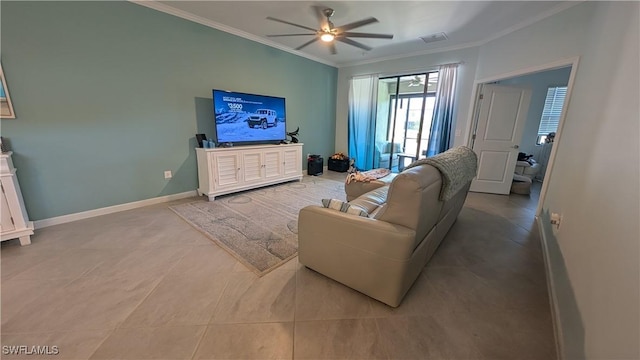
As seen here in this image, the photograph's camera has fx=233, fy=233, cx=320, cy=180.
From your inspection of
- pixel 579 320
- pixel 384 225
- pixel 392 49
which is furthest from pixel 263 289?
pixel 392 49

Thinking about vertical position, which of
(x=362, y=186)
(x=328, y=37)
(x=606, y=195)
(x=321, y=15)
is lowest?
(x=362, y=186)

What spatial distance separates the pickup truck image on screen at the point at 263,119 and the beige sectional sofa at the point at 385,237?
277 cm

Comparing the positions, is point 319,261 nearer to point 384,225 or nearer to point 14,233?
point 384,225

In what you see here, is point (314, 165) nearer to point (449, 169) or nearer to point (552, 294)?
point (449, 169)

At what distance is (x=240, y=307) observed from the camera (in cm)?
158

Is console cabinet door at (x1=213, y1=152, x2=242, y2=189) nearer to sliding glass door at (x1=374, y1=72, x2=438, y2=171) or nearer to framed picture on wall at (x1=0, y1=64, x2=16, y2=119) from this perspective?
framed picture on wall at (x1=0, y1=64, x2=16, y2=119)

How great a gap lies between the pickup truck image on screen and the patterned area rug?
1.15 meters

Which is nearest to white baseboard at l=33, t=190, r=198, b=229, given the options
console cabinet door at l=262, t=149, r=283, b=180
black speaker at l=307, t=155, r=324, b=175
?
console cabinet door at l=262, t=149, r=283, b=180

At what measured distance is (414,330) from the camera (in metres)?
1.43

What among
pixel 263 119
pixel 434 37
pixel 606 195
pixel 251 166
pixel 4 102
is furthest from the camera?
pixel 263 119

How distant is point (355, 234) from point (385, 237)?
A: 204 mm

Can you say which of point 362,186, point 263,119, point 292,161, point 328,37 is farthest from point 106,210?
point 328,37

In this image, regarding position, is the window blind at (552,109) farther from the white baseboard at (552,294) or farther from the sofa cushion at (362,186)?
the sofa cushion at (362,186)

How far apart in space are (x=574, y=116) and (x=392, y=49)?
9.96 feet
